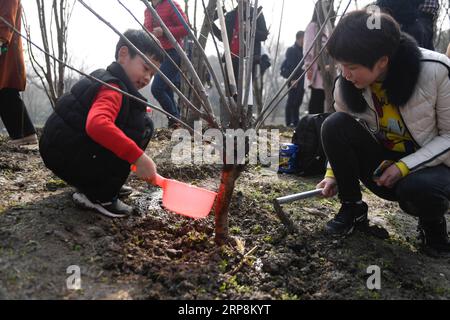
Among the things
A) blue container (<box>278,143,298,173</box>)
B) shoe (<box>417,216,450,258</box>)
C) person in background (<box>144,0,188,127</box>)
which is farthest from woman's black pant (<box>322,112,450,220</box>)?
person in background (<box>144,0,188,127</box>)

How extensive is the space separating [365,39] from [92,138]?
114cm

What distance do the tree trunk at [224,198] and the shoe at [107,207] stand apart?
1.61ft

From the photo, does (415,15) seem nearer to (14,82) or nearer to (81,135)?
(81,135)

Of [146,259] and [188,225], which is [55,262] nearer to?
[146,259]

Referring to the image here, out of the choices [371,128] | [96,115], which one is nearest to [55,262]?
[96,115]

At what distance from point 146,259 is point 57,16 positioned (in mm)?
2839

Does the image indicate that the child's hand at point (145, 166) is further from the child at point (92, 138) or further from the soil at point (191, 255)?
the soil at point (191, 255)

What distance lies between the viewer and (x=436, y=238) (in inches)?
71.9

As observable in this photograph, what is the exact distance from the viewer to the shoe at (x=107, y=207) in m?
1.86

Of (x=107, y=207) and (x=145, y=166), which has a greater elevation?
(x=145, y=166)

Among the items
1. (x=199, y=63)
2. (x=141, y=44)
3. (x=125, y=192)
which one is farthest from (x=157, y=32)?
(x=125, y=192)

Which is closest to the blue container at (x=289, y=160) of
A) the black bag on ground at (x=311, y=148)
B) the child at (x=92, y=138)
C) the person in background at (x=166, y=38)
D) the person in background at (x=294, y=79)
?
the black bag on ground at (x=311, y=148)

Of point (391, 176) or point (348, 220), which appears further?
point (348, 220)
